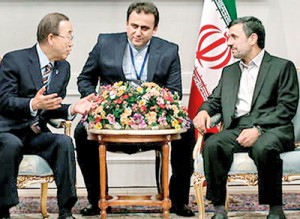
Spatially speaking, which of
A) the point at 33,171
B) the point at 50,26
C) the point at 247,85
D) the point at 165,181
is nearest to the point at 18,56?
the point at 50,26

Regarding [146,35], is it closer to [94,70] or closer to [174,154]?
[94,70]

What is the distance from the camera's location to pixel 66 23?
4738 mm

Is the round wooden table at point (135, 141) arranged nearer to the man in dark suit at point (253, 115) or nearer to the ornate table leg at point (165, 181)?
the ornate table leg at point (165, 181)

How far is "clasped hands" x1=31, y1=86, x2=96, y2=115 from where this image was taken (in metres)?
4.32

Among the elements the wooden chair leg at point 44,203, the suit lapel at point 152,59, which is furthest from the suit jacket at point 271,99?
the wooden chair leg at point 44,203

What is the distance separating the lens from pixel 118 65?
5.08m

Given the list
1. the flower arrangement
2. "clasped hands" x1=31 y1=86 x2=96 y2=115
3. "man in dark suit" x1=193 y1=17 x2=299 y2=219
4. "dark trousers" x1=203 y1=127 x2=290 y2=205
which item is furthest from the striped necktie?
"dark trousers" x1=203 y1=127 x2=290 y2=205

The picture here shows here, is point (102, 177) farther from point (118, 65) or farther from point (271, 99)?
point (271, 99)

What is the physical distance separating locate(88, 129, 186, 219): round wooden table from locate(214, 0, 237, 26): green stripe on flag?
1464mm

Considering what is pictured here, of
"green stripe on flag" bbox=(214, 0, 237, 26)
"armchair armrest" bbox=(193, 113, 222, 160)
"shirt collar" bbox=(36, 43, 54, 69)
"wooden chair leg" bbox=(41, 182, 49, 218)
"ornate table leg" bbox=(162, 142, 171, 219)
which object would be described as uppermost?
"green stripe on flag" bbox=(214, 0, 237, 26)

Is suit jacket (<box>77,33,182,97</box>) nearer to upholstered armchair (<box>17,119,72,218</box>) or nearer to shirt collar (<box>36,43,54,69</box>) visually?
shirt collar (<box>36,43,54,69</box>)

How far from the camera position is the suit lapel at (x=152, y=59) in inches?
199

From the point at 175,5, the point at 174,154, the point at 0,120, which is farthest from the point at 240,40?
the point at 0,120

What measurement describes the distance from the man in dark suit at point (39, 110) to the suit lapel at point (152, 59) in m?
0.62
